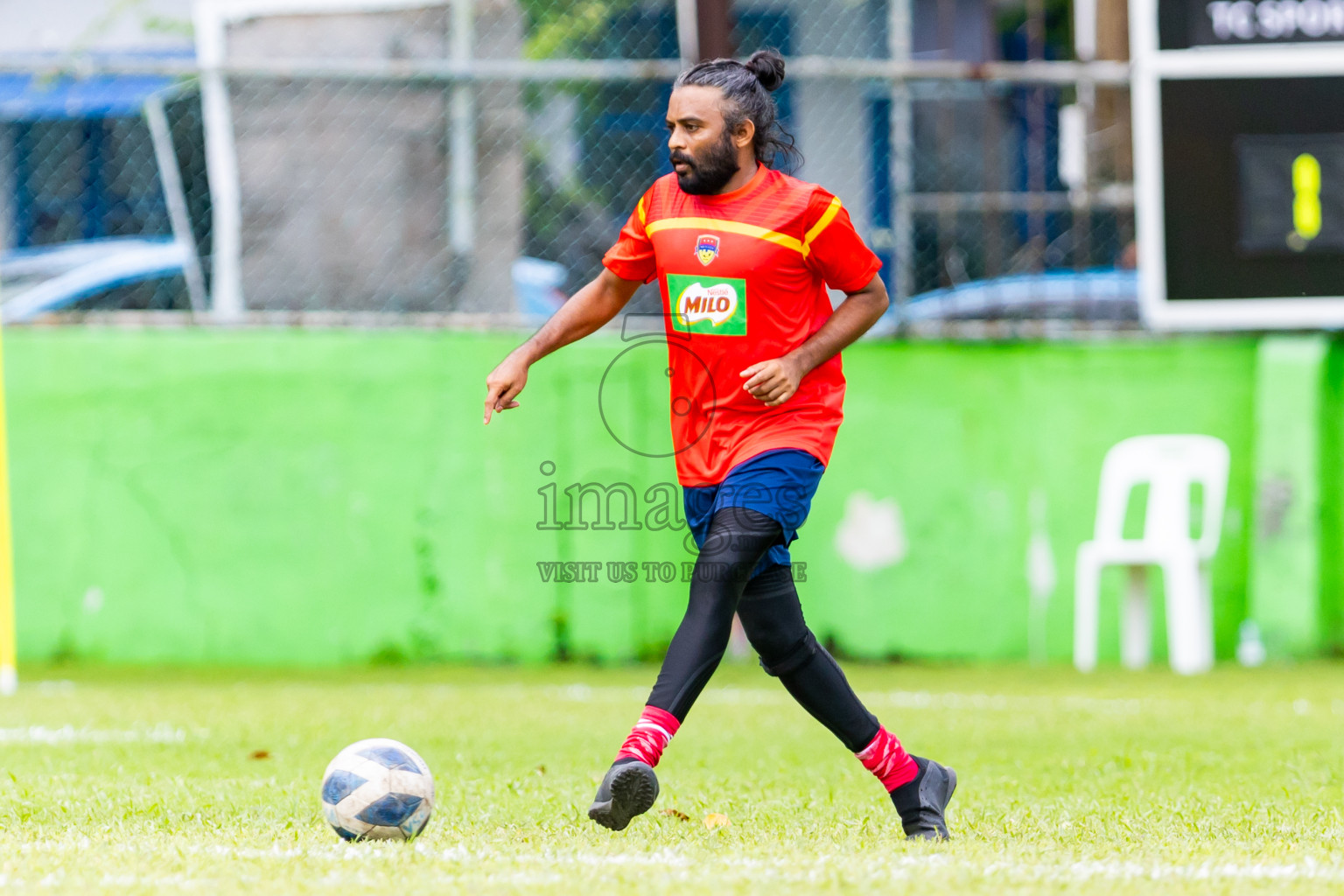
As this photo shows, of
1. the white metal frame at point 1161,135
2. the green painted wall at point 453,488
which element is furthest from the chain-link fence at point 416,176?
the white metal frame at point 1161,135

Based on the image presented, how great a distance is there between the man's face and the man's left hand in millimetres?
473

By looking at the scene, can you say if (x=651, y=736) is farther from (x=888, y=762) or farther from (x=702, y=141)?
(x=702, y=141)

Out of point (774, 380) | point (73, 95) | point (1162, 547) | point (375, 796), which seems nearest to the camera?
point (375, 796)

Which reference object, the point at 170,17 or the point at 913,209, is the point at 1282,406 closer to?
the point at 913,209

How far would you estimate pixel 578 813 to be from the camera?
4.18 metres

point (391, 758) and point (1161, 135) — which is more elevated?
point (1161, 135)

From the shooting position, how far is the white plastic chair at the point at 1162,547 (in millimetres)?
9055

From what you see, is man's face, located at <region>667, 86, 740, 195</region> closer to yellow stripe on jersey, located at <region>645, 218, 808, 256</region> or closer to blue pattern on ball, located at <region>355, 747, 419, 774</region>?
yellow stripe on jersey, located at <region>645, 218, 808, 256</region>

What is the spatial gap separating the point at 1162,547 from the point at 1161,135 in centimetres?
218

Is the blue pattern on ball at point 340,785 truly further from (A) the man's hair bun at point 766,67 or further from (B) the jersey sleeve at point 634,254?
(A) the man's hair bun at point 766,67

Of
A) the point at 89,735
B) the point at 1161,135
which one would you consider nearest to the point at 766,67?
the point at 89,735

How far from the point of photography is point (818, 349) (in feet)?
13.0

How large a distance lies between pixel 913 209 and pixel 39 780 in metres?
6.35

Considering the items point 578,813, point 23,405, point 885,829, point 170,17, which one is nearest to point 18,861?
point 578,813
